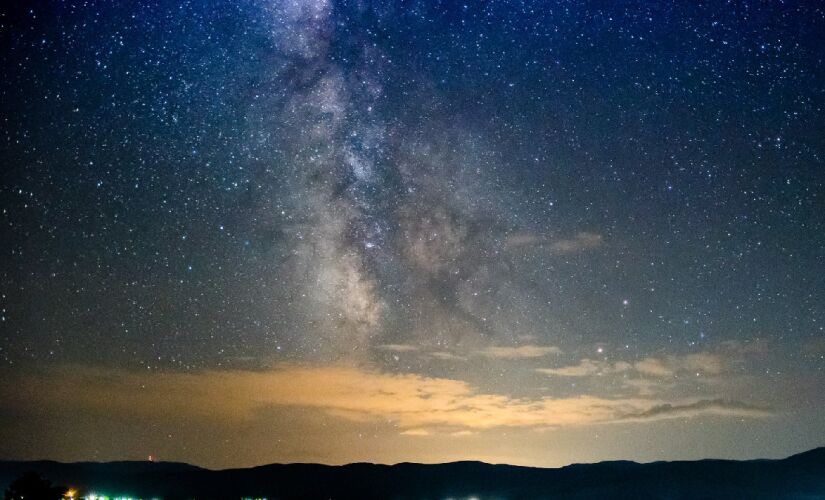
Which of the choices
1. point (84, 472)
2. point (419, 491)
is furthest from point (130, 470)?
point (419, 491)

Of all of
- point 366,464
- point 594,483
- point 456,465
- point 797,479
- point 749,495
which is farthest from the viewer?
point 366,464

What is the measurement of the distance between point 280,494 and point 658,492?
74.9 meters

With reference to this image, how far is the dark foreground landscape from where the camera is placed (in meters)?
106

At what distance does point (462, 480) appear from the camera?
14112 cm

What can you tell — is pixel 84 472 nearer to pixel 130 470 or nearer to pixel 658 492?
pixel 130 470

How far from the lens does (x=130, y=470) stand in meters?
171

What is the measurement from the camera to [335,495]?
5202 inches

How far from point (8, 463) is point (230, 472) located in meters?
56.5

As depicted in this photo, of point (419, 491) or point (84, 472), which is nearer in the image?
point (419, 491)

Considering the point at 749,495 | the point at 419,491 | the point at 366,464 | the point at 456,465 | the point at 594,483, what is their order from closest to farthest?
the point at 749,495
the point at 594,483
the point at 419,491
the point at 456,465
the point at 366,464

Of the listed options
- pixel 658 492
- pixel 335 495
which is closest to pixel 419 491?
pixel 335 495

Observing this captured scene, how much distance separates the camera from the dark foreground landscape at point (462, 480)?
346ft

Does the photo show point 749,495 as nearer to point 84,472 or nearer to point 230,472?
point 230,472

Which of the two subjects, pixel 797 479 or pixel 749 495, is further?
pixel 797 479
